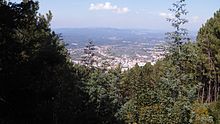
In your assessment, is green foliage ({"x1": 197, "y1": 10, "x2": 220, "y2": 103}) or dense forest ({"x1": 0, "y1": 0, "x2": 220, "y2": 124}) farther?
green foliage ({"x1": 197, "y1": 10, "x2": 220, "y2": 103})

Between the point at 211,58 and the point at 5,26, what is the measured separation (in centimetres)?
3102

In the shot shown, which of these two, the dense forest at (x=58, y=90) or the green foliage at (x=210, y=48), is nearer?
the dense forest at (x=58, y=90)

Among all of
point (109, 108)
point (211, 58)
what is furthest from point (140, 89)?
point (211, 58)

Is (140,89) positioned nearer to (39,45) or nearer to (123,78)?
(39,45)

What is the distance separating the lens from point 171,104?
68.7 ft

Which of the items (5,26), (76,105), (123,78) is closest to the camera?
(76,105)

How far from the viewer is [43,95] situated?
47.5 ft

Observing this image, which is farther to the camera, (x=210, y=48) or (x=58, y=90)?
(x=210, y=48)

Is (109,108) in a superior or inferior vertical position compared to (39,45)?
inferior

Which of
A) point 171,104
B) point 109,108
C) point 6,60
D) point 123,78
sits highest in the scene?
point 6,60

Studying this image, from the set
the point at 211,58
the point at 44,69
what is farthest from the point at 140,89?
the point at 211,58

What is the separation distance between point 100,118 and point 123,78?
42629mm

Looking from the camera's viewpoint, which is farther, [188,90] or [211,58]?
[211,58]

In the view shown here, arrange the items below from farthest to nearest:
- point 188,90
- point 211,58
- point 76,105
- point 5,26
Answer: point 211,58
point 188,90
point 5,26
point 76,105
